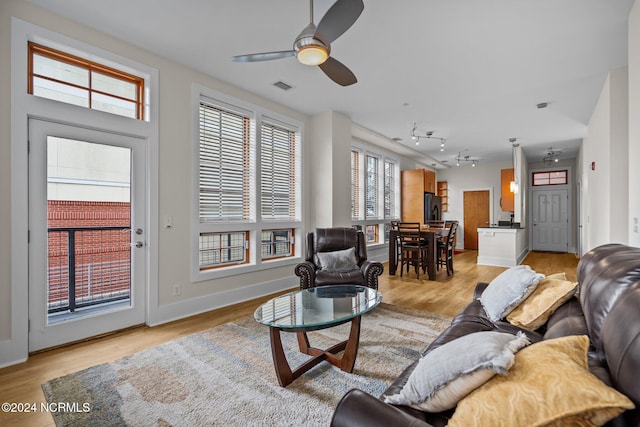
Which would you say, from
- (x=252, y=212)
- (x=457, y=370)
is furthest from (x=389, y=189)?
(x=457, y=370)

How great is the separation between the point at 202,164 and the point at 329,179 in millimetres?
2012

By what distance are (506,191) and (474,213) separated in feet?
4.32

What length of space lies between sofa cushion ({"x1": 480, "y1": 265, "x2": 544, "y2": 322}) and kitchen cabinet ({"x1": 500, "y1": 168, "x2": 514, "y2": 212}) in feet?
24.3

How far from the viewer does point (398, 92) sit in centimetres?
420

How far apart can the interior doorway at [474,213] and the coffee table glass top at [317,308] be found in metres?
8.07

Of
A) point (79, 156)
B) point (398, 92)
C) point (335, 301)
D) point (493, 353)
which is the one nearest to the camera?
point (493, 353)

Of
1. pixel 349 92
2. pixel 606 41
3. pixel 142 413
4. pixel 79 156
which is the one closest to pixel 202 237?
pixel 79 156

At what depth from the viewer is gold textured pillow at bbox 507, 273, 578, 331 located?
1.84 m

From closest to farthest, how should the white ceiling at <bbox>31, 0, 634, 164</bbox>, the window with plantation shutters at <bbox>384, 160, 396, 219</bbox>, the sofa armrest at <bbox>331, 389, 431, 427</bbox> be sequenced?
the sofa armrest at <bbox>331, 389, 431, 427</bbox> → the white ceiling at <bbox>31, 0, 634, 164</bbox> → the window with plantation shutters at <bbox>384, 160, 396, 219</bbox>

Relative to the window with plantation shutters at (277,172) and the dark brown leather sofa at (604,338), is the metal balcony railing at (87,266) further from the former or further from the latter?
the dark brown leather sofa at (604,338)

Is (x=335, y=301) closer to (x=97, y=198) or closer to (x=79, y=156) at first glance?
(x=97, y=198)

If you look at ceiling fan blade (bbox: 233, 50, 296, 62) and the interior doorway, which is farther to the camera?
the interior doorway

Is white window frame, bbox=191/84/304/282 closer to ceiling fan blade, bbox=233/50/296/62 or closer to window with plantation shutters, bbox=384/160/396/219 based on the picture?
ceiling fan blade, bbox=233/50/296/62

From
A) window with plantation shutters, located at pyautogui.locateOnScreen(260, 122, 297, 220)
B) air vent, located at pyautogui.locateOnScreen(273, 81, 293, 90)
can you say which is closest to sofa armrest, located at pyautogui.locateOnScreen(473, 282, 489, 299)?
window with plantation shutters, located at pyautogui.locateOnScreen(260, 122, 297, 220)
